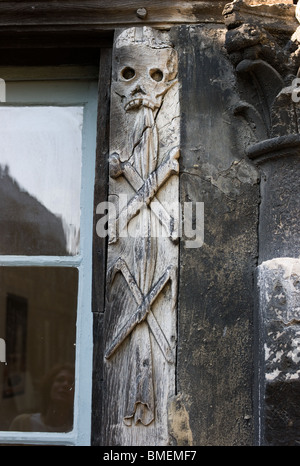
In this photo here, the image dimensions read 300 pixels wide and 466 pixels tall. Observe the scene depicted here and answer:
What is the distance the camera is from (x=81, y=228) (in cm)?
236

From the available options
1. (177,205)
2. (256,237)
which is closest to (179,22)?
(177,205)

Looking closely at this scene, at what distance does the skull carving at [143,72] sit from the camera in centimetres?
222

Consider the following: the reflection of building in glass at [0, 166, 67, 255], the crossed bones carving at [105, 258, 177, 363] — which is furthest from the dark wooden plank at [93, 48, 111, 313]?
the reflection of building in glass at [0, 166, 67, 255]

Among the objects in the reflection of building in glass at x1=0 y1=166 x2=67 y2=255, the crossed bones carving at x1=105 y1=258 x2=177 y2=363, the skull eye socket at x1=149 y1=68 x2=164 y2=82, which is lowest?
the crossed bones carving at x1=105 y1=258 x2=177 y2=363

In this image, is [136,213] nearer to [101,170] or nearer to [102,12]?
[101,170]

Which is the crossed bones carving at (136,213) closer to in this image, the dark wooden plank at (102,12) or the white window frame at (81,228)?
the white window frame at (81,228)

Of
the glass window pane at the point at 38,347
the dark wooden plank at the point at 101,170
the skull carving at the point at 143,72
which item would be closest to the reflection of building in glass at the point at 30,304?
the glass window pane at the point at 38,347

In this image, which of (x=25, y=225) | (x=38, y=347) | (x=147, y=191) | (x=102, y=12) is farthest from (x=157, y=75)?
(x=38, y=347)

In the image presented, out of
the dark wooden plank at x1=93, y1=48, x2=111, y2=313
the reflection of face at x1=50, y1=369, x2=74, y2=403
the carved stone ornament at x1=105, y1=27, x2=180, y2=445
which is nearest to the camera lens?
the carved stone ornament at x1=105, y1=27, x2=180, y2=445

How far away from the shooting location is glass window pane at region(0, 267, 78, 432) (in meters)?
2.28

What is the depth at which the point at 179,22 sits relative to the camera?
2256 millimetres

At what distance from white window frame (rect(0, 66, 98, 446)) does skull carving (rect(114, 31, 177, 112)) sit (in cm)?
20

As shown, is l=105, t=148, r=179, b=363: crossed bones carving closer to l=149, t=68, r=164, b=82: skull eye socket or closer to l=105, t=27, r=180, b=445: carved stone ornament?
l=105, t=27, r=180, b=445: carved stone ornament

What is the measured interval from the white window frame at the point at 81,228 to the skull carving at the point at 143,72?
0.20m
